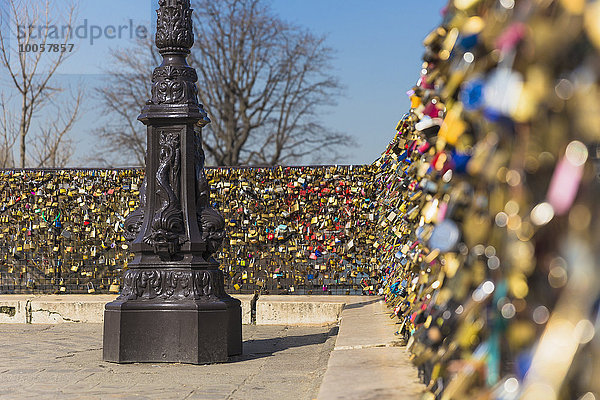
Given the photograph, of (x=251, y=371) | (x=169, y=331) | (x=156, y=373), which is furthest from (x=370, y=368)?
(x=169, y=331)

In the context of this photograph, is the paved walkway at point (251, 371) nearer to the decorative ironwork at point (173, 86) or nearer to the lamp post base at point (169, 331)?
the lamp post base at point (169, 331)

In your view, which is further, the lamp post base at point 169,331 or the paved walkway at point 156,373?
the lamp post base at point 169,331

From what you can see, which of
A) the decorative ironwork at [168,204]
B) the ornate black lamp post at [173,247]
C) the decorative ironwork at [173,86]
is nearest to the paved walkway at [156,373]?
the ornate black lamp post at [173,247]

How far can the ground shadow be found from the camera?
5970mm

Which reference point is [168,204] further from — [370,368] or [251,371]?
[370,368]

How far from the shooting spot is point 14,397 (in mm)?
4426

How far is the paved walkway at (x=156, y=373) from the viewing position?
177 inches

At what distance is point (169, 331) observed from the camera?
5.46 m

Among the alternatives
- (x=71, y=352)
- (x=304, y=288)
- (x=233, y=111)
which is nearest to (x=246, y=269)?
(x=304, y=288)

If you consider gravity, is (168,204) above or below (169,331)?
above

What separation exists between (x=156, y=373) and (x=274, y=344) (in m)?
1.74

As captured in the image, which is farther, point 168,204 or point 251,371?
point 168,204

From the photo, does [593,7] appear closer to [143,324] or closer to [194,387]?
[194,387]

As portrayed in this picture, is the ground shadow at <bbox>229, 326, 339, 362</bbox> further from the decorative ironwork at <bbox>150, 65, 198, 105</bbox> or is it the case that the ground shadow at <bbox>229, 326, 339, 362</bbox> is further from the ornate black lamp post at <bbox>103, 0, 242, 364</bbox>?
the decorative ironwork at <bbox>150, 65, 198, 105</bbox>
